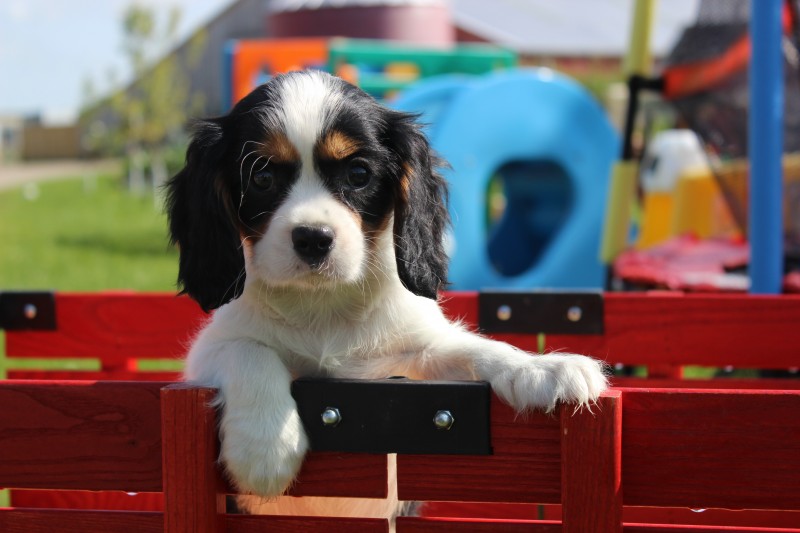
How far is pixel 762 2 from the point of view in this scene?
4309mm

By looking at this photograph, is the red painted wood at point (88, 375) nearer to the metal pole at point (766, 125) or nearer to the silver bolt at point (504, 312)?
the silver bolt at point (504, 312)

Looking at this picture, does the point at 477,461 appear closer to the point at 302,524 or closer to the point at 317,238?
the point at 302,524

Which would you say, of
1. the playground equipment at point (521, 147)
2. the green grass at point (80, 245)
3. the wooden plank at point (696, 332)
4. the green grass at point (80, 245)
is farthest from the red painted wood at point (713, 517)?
the playground equipment at point (521, 147)

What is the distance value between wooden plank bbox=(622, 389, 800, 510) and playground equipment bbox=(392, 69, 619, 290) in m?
6.27

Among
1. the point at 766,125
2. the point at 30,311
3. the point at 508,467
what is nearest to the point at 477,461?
the point at 508,467

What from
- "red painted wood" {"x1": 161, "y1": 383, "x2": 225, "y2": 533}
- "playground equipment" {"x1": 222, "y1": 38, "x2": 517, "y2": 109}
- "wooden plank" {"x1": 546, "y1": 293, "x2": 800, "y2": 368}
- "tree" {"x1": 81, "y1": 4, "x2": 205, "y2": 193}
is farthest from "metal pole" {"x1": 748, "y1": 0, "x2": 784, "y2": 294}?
"tree" {"x1": 81, "y1": 4, "x2": 205, "y2": 193}

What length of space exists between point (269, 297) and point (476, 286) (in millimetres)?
5987

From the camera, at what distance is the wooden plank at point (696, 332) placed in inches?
124

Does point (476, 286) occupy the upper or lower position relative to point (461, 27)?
lower

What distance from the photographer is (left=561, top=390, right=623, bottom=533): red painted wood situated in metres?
1.74

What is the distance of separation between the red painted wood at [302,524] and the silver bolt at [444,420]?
261 millimetres

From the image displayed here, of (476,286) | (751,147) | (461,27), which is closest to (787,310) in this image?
(751,147)

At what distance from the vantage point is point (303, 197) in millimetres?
2389

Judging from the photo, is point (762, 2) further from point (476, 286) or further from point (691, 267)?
point (476, 286)
